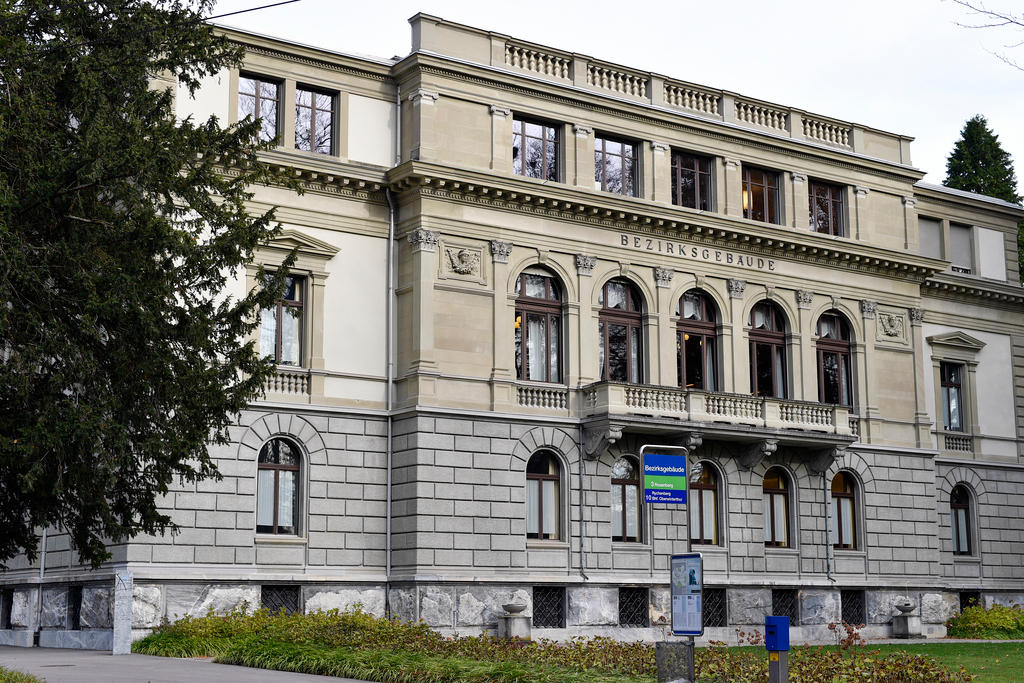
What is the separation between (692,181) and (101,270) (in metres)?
26.3

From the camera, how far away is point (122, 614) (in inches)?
1231

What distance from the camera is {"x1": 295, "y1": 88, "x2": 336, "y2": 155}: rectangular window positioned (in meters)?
38.7

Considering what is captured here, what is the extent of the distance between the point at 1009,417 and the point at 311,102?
3070 cm

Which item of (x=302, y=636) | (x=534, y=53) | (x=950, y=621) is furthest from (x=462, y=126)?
(x=950, y=621)

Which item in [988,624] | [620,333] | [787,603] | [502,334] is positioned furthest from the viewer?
[988,624]

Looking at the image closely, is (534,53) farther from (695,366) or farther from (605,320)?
(695,366)

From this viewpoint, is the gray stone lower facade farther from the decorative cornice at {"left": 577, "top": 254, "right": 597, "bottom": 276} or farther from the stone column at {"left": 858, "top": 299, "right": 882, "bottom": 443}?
the decorative cornice at {"left": 577, "top": 254, "right": 597, "bottom": 276}

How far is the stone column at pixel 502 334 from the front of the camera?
127 feet

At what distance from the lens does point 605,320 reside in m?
41.8

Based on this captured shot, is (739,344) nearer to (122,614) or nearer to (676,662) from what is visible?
(122,614)

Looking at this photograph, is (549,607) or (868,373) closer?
(549,607)

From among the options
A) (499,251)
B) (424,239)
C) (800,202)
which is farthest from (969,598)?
(424,239)

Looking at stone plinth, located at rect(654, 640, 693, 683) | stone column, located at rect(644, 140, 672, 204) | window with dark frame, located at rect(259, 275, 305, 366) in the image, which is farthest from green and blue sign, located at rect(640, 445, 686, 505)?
stone column, located at rect(644, 140, 672, 204)

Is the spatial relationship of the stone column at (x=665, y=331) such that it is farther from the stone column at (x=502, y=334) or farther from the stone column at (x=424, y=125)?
the stone column at (x=424, y=125)
